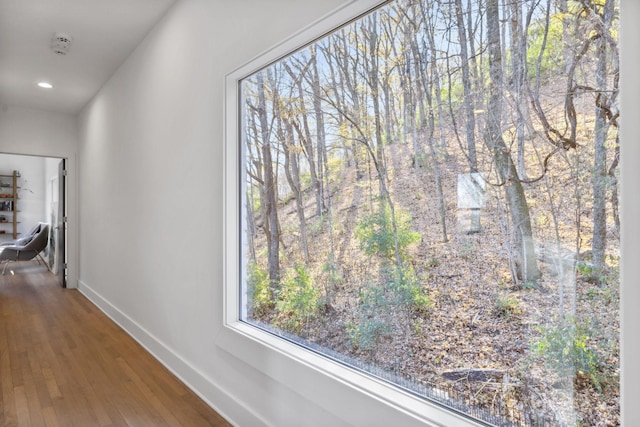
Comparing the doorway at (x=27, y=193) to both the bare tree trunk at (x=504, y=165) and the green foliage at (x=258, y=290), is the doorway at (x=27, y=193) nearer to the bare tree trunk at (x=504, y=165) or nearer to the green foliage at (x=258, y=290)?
the green foliage at (x=258, y=290)

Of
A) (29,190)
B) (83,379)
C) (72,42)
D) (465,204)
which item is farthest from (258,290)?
(29,190)

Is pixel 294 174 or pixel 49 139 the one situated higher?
pixel 49 139

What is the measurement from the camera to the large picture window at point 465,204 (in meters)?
0.94

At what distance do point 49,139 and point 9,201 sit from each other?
14.3 feet

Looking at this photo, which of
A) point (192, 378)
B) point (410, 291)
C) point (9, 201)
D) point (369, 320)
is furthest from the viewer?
point (9, 201)

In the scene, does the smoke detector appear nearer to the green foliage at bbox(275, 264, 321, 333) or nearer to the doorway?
the green foliage at bbox(275, 264, 321, 333)

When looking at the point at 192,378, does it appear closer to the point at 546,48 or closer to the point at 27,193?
the point at 546,48

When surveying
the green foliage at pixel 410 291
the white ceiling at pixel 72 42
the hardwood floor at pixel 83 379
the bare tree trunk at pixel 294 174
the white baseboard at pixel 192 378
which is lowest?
the hardwood floor at pixel 83 379

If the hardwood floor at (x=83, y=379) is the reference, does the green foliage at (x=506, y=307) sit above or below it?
above

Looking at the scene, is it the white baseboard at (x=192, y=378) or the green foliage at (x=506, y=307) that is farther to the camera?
the white baseboard at (x=192, y=378)

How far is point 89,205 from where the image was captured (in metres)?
4.94

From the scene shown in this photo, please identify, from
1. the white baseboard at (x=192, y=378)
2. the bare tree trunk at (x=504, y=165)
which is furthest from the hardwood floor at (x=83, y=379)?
the bare tree trunk at (x=504, y=165)

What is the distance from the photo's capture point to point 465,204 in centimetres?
117

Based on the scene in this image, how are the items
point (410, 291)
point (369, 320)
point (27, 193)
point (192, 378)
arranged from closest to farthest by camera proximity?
1. point (410, 291)
2. point (369, 320)
3. point (192, 378)
4. point (27, 193)
